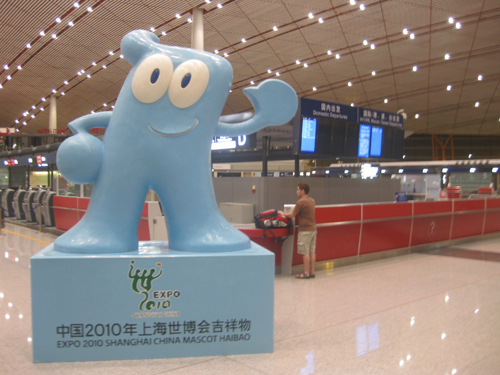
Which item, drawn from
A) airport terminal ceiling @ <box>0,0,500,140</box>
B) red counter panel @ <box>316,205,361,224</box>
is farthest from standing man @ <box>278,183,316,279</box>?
airport terminal ceiling @ <box>0,0,500,140</box>

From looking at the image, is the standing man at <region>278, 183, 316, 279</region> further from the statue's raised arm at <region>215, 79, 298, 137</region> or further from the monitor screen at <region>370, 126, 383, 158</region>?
the monitor screen at <region>370, 126, 383, 158</region>

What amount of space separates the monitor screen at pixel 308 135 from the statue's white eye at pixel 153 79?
603 centimetres

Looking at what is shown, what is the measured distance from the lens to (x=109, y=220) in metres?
2.93

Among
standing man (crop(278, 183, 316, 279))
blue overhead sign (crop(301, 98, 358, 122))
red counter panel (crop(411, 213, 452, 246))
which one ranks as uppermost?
blue overhead sign (crop(301, 98, 358, 122))

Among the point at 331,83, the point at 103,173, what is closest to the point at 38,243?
the point at 103,173

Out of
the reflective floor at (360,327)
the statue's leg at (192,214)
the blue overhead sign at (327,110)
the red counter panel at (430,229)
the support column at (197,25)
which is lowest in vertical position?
the reflective floor at (360,327)

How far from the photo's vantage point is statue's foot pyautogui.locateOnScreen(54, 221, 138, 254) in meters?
2.85

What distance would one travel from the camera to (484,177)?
23.7 metres

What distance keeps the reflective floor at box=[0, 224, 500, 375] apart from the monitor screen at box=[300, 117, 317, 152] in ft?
9.98

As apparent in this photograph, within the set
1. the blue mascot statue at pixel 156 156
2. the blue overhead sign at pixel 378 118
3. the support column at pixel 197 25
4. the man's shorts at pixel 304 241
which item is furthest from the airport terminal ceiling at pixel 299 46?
the blue mascot statue at pixel 156 156

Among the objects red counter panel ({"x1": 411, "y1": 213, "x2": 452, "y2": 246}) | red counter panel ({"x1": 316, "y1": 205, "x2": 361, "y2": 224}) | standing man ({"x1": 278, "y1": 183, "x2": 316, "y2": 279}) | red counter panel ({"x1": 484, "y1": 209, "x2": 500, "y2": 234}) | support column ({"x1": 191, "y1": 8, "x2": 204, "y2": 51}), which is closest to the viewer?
standing man ({"x1": 278, "y1": 183, "x2": 316, "y2": 279})

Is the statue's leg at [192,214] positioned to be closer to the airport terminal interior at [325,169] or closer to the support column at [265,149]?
the airport terminal interior at [325,169]

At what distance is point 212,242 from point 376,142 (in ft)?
27.3

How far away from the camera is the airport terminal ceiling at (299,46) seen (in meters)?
14.6
